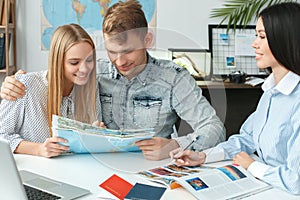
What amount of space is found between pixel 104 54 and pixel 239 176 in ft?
1.99

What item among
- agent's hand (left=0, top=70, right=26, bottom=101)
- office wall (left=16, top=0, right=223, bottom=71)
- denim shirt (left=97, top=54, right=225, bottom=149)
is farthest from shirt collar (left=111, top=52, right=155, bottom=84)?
office wall (left=16, top=0, right=223, bottom=71)

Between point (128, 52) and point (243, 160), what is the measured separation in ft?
1.70

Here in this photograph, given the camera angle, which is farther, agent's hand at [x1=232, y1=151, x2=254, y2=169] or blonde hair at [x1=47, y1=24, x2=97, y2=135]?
blonde hair at [x1=47, y1=24, x2=97, y2=135]

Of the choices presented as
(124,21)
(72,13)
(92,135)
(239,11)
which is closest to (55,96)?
(92,135)

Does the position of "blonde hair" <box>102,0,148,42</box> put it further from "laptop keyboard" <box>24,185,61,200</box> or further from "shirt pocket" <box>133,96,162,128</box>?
"laptop keyboard" <box>24,185,61,200</box>

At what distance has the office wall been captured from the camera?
3621 millimetres

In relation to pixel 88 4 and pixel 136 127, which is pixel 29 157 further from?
→ pixel 88 4

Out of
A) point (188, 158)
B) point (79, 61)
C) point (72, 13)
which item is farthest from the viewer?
point (72, 13)

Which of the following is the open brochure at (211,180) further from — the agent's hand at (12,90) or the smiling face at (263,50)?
the agent's hand at (12,90)

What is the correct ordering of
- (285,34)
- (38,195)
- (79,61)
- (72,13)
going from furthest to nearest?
1. (72,13)
2. (79,61)
3. (285,34)
4. (38,195)

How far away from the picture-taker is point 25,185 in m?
1.36

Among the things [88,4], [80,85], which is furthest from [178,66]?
[88,4]

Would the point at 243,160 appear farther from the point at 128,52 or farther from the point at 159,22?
the point at 159,22

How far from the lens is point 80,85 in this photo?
5.69 ft
